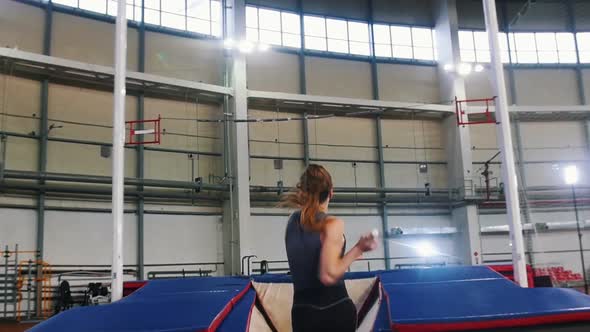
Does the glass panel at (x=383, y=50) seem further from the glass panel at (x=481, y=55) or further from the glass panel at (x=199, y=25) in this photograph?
the glass panel at (x=199, y=25)

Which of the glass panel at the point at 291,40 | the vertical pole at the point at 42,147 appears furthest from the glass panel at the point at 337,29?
the vertical pole at the point at 42,147

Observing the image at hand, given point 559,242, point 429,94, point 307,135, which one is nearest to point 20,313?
A: point 307,135

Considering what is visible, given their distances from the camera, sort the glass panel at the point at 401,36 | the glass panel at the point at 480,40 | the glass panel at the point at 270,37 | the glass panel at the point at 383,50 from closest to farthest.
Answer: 1. the glass panel at the point at 270,37
2. the glass panel at the point at 383,50
3. the glass panel at the point at 401,36
4. the glass panel at the point at 480,40

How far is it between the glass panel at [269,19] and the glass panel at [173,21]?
7.95ft

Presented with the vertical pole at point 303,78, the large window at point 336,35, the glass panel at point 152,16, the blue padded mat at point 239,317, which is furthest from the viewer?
the large window at point 336,35

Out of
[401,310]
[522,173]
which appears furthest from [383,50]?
[401,310]

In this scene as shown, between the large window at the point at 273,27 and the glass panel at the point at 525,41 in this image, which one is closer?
the large window at the point at 273,27

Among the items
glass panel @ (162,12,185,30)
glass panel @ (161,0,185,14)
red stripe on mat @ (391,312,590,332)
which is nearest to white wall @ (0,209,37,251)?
glass panel @ (162,12,185,30)

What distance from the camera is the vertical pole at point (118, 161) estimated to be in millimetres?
4824

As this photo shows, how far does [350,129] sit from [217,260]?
592cm

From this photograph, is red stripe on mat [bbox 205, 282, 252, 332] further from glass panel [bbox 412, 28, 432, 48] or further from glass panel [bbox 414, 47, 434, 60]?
glass panel [bbox 412, 28, 432, 48]

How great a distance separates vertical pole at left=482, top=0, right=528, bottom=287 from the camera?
5027 millimetres

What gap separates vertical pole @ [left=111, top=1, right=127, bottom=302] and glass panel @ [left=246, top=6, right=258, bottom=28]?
10.6 meters

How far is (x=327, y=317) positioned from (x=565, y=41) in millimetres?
18943
